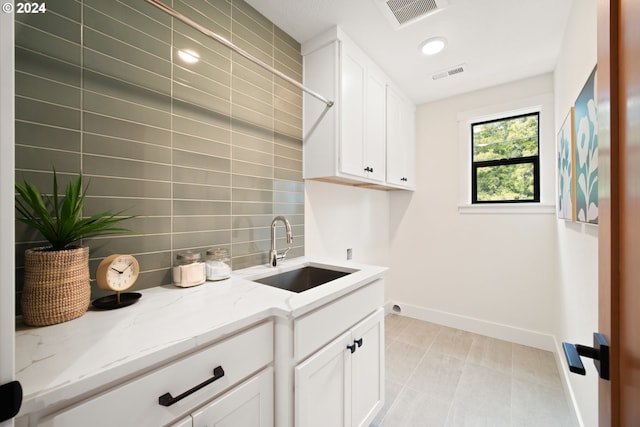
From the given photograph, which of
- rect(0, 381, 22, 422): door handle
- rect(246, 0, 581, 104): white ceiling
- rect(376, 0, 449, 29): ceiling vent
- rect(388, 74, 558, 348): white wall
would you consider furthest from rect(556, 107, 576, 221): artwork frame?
rect(0, 381, 22, 422): door handle

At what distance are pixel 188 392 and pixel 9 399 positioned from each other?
38cm

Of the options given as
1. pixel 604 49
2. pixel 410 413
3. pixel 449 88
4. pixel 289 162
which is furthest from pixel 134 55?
pixel 449 88

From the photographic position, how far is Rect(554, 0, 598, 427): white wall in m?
1.19

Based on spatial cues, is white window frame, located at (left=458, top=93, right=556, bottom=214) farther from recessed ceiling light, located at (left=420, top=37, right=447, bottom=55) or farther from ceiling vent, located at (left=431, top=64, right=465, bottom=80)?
recessed ceiling light, located at (left=420, top=37, right=447, bottom=55)

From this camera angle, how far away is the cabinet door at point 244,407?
739 mm

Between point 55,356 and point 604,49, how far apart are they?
58.5 inches

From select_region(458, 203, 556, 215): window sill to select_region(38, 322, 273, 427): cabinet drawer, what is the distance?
261 centimetres

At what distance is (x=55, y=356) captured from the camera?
60 cm

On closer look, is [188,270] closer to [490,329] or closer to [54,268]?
[54,268]

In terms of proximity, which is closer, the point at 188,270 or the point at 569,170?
the point at 188,270

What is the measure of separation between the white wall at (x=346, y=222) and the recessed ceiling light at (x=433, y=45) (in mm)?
1261

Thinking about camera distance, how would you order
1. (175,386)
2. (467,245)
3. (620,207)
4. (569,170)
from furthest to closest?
(467,245), (569,170), (175,386), (620,207)

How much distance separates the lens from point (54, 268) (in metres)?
0.77

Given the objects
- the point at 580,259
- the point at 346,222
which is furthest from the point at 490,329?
the point at 346,222
